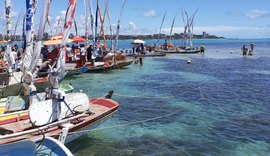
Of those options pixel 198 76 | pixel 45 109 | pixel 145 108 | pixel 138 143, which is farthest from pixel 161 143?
pixel 198 76

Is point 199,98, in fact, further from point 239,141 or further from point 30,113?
point 30,113

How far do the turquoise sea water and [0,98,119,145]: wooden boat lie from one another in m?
1.00

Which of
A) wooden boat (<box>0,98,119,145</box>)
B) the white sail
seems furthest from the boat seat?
the white sail

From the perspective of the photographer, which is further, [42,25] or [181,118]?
[181,118]

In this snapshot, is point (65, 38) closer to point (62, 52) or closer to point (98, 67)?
point (62, 52)

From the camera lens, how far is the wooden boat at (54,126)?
1071 centimetres

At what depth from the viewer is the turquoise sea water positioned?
535 inches

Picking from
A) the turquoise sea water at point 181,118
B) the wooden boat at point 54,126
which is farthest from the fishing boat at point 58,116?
the turquoise sea water at point 181,118

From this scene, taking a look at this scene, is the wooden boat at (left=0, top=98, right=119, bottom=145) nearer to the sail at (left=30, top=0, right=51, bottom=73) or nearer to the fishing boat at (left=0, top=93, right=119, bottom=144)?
the fishing boat at (left=0, top=93, right=119, bottom=144)

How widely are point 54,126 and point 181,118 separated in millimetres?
8122

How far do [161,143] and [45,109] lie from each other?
498cm

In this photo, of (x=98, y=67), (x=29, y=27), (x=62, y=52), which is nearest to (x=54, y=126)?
(x=62, y=52)

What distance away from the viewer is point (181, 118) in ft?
59.2

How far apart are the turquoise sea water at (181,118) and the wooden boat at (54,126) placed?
996mm
